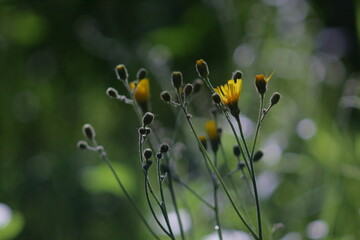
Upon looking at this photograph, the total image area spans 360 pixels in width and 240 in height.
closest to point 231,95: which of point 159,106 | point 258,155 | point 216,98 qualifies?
point 216,98

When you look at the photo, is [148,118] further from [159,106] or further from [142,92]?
[159,106]

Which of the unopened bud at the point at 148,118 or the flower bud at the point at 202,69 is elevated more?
the flower bud at the point at 202,69

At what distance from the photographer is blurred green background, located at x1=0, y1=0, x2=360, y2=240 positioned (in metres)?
1.24

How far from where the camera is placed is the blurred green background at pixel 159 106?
4.08 ft

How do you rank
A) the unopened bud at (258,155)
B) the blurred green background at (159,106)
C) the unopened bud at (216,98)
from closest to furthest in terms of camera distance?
the unopened bud at (216,98) < the unopened bud at (258,155) < the blurred green background at (159,106)

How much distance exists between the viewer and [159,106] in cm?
213

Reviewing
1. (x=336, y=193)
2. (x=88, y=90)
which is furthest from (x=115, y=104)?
(x=336, y=193)

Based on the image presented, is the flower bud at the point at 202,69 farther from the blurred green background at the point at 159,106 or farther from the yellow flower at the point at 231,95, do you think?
the blurred green background at the point at 159,106

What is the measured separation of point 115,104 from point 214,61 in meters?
0.52

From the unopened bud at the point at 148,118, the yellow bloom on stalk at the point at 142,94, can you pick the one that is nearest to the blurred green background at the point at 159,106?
the yellow bloom on stalk at the point at 142,94

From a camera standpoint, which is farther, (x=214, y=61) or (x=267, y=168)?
(x=214, y=61)

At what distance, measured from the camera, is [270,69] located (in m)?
1.78

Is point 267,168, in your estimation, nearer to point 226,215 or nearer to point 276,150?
point 276,150

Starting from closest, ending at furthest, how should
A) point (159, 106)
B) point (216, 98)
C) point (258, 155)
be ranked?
1. point (216, 98)
2. point (258, 155)
3. point (159, 106)
